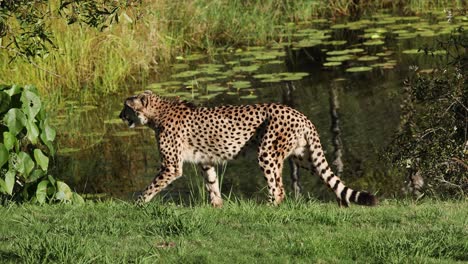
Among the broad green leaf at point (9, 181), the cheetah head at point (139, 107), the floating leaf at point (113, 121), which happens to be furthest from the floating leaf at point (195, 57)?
the broad green leaf at point (9, 181)

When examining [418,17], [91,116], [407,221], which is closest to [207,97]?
[91,116]

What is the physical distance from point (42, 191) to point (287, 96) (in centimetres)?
549

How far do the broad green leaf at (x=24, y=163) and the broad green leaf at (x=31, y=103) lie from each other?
325 mm

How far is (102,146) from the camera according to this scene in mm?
11828

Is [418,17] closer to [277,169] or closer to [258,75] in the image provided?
[258,75]

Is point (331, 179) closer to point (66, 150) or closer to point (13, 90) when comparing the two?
point (13, 90)

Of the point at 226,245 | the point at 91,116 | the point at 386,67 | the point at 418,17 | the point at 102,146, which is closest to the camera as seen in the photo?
the point at 226,245

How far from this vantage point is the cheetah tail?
8.52m

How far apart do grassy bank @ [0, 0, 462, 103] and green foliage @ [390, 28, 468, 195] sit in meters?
3.42

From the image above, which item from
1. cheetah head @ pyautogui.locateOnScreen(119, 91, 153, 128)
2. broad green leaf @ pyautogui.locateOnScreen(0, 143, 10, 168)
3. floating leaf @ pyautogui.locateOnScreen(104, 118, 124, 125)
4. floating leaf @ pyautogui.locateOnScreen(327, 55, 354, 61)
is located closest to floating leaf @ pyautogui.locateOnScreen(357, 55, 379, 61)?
floating leaf @ pyautogui.locateOnScreen(327, 55, 354, 61)

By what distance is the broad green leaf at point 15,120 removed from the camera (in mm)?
7875

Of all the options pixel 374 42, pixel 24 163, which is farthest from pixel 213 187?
pixel 374 42

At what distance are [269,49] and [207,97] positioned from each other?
2.97m

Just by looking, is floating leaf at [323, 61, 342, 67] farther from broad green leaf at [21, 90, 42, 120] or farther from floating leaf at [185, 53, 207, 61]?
broad green leaf at [21, 90, 42, 120]
